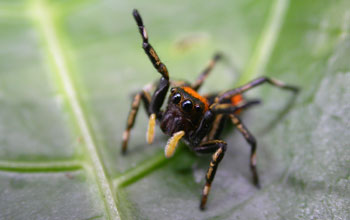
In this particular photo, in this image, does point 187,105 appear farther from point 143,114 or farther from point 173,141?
point 143,114

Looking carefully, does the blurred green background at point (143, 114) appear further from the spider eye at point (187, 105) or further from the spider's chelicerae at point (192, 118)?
the spider eye at point (187, 105)

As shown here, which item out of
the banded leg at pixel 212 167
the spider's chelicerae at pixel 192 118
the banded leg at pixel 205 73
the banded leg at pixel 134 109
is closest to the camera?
the banded leg at pixel 212 167

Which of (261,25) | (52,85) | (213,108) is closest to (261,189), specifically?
(213,108)

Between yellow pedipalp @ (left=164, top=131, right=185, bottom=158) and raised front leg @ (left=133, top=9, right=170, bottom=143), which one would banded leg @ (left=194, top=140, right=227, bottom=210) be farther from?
A: raised front leg @ (left=133, top=9, right=170, bottom=143)

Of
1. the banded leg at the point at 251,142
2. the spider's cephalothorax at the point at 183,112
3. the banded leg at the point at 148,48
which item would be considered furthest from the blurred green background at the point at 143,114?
the banded leg at the point at 148,48

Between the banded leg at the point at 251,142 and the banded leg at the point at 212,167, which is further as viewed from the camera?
the banded leg at the point at 251,142

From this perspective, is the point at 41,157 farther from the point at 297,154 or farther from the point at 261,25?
the point at 261,25

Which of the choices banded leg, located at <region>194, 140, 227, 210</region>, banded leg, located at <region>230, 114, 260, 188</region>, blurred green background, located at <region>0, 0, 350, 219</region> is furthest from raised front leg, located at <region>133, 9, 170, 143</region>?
banded leg, located at <region>230, 114, 260, 188</region>
